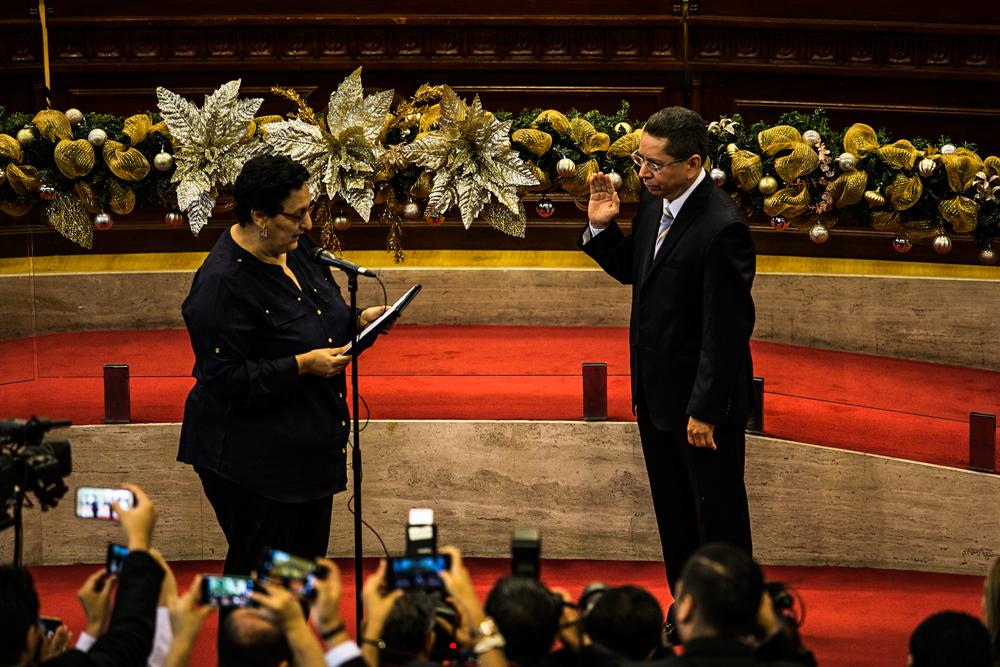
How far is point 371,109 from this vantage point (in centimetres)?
441

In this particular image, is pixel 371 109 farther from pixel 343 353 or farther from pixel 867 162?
pixel 867 162

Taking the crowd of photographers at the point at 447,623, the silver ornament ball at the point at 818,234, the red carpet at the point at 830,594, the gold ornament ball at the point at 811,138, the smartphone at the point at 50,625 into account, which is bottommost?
the red carpet at the point at 830,594

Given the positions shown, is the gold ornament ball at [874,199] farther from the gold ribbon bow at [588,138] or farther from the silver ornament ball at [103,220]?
the silver ornament ball at [103,220]

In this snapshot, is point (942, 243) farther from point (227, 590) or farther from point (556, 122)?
point (227, 590)

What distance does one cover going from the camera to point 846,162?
14.6 ft

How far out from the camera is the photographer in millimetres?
2414

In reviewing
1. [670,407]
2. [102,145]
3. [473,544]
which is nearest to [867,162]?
[670,407]

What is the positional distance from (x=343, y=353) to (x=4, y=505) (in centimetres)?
94

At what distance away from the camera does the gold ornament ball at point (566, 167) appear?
4.48 meters

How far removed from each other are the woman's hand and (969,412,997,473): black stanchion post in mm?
2142

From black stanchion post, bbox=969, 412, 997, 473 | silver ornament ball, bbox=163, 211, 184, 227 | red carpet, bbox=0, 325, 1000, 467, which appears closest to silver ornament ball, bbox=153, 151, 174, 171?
silver ornament ball, bbox=163, 211, 184, 227

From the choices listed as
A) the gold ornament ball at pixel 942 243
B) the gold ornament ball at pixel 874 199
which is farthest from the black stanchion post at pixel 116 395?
the gold ornament ball at pixel 942 243

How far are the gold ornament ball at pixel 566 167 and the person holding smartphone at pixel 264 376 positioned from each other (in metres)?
1.16

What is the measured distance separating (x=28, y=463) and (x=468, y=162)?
195 cm
